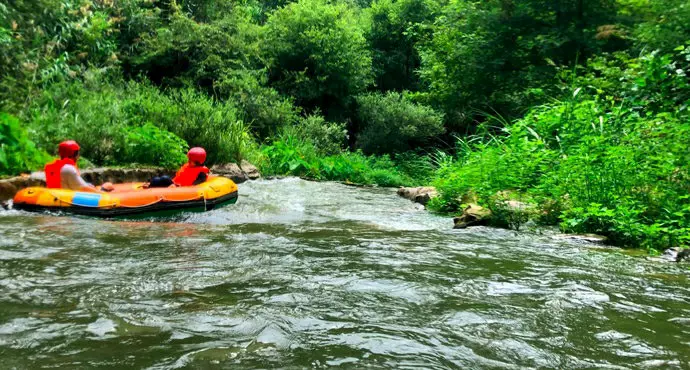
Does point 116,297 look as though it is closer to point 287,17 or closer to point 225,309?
point 225,309

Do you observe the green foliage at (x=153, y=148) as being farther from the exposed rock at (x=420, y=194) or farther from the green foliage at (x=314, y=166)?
the exposed rock at (x=420, y=194)

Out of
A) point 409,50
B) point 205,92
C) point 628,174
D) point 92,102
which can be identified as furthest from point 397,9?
point 628,174

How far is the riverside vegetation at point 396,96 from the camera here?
6090 millimetres

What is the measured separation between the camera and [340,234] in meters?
5.38

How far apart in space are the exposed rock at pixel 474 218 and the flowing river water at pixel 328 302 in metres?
0.99

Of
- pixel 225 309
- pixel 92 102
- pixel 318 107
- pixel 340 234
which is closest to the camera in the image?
pixel 225 309

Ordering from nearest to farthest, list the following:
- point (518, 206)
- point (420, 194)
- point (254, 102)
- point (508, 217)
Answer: point (508, 217), point (518, 206), point (420, 194), point (254, 102)

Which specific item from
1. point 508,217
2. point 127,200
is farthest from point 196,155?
point 508,217

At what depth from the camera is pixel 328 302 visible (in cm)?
284

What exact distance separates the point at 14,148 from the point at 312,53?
554 inches

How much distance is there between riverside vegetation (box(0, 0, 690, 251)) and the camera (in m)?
6.09

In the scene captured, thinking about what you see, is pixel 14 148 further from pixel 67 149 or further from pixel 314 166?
pixel 314 166

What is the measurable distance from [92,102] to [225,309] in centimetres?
961

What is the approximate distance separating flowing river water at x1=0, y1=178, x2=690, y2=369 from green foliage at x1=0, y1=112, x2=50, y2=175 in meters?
2.84
